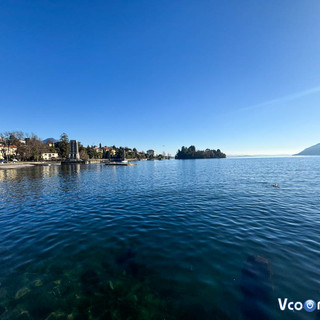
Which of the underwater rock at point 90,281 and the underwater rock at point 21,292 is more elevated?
the underwater rock at point 21,292

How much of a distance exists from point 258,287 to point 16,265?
9.67 m

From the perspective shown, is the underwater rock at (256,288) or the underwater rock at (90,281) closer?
the underwater rock at (256,288)

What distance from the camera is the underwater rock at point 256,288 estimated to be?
4359mm

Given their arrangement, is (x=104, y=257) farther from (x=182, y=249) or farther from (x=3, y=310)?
(x=182, y=249)

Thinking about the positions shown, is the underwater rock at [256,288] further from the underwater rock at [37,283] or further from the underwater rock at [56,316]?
the underwater rock at [37,283]

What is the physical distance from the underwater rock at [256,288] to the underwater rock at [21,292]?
6.99 meters

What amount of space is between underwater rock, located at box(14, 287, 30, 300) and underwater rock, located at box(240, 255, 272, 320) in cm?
699

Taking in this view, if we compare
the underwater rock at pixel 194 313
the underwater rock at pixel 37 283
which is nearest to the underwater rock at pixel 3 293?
the underwater rock at pixel 37 283

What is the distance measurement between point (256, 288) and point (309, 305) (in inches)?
56.2

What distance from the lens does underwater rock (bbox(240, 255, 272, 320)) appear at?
4.36 metres

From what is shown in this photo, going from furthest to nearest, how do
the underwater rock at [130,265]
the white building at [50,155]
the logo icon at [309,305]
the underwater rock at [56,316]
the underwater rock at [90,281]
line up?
the white building at [50,155] → the underwater rock at [130,265] → the underwater rock at [90,281] → the logo icon at [309,305] → the underwater rock at [56,316]

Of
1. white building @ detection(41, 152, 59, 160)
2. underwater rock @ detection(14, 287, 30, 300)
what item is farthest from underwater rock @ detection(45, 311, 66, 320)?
white building @ detection(41, 152, 59, 160)

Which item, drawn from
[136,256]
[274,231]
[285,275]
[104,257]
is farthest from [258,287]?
[104,257]

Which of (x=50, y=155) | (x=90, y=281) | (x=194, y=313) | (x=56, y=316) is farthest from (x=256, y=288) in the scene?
(x=50, y=155)
